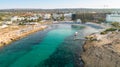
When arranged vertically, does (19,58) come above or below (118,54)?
below

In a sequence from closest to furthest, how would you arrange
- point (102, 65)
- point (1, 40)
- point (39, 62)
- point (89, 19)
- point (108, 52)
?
point (102, 65) → point (108, 52) → point (39, 62) → point (1, 40) → point (89, 19)

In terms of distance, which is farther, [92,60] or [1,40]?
[1,40]

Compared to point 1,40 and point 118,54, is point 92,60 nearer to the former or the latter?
point 118,54

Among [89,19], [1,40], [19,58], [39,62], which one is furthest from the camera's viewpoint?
[89,19]

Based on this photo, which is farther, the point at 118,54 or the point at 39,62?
the point at 39,62

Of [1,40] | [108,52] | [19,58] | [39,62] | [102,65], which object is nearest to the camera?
[102,65]

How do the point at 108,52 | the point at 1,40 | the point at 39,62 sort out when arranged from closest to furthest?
the point at 108,52 < the point at 39,62 < the point at 1,40

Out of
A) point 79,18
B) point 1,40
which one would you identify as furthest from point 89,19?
point 1,40

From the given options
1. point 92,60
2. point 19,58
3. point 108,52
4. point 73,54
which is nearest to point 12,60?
point 19,58

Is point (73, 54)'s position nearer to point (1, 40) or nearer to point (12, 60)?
point (12, 60)
